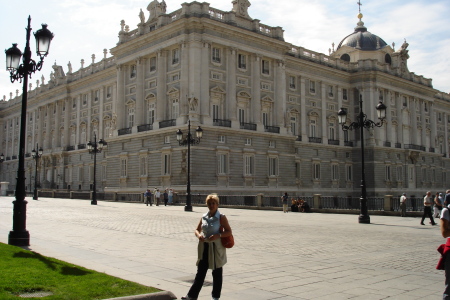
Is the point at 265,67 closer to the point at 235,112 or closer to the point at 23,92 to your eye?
the point at 235,112

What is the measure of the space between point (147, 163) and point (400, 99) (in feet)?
130

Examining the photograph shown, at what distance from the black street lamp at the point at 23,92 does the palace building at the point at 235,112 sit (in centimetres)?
2839

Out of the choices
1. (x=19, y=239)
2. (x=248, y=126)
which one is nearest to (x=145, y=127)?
(x=248, y=126)

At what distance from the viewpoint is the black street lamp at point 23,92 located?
13141mm

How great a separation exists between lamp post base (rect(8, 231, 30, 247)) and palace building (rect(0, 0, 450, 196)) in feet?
97.1

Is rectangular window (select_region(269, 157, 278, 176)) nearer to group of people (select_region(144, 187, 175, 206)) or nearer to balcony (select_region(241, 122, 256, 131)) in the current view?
balcony (select_region(241, 122, 256, 131))

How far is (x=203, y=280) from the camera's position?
23.4 ft

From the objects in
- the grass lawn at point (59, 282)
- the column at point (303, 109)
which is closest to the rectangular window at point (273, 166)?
the column at point (303, 109)

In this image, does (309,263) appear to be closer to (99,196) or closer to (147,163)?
(147,163)

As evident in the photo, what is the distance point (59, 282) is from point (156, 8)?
44973mm

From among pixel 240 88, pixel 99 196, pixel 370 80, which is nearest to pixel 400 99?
pixel 370 80

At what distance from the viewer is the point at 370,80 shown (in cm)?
6456

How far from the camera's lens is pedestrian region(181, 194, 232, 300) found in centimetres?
711

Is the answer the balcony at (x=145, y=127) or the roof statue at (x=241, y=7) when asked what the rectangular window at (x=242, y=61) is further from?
the balcony at (x=145, y=127)
